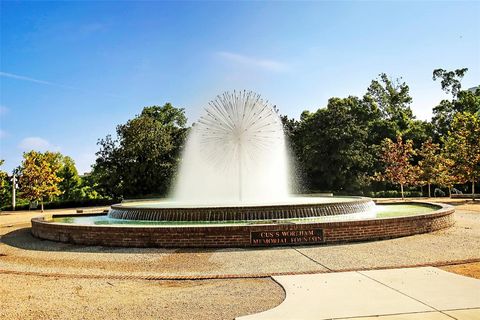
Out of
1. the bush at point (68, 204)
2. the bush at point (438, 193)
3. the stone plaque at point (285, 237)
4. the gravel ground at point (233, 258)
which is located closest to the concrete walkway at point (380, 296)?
the gravel ground at point (233, 258)

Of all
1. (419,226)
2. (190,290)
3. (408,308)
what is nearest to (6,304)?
(190,290)

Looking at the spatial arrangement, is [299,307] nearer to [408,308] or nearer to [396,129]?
[408,308]

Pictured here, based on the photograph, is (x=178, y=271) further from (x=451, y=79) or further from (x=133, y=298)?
(x=451, y=79)

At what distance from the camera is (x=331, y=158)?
143ft

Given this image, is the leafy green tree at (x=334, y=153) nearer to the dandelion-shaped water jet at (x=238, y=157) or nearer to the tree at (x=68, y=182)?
the dandelion-shaped water jet at (x=238, y=157)

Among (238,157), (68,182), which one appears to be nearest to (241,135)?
(238,157)

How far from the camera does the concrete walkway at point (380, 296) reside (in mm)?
5465

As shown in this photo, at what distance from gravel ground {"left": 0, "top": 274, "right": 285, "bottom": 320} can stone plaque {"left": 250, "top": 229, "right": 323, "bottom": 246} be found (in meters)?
3.19

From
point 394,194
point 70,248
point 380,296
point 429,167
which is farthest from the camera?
point 394,194

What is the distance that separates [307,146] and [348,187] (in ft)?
21.7

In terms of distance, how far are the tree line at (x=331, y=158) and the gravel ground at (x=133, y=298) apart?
3020 centimetres

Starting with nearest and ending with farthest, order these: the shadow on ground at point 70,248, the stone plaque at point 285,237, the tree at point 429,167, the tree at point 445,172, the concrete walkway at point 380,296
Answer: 1. the concrete walkway at point 380,296
2. the shadow on ground at point 70,248
3. the stone plaque at point 285,237
4. the tree at point 445,172
5. the tree at point 429,167

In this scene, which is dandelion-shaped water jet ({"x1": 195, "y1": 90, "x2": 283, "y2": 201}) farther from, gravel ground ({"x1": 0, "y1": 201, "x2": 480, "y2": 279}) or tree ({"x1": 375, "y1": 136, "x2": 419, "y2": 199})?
tree ({"x1": 375, "y1": 136, "x2": 419, "y2": 199})

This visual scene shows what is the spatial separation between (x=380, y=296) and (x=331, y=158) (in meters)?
38.3
